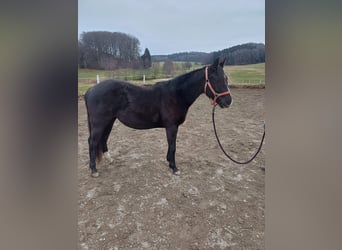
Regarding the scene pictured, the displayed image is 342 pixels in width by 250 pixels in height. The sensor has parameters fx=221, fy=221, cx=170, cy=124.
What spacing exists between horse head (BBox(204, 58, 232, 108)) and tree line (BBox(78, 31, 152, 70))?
267 mm

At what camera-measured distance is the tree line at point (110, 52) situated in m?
0.70

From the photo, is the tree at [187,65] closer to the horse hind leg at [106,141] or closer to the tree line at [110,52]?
the tree line at [110,52]

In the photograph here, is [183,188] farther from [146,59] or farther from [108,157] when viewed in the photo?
[146,59]

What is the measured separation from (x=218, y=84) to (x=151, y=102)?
0.35 m

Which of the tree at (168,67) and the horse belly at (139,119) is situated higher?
the tree at (168,67)

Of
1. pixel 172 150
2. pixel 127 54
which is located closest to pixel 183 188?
pixel 172 150

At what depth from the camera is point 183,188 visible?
0.96 meters

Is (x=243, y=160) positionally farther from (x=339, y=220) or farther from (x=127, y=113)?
(x=127, y=113)

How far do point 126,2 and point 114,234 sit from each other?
0.76 metres

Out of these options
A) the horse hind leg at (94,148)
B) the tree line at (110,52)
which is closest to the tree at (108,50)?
the tree line at (110,52)

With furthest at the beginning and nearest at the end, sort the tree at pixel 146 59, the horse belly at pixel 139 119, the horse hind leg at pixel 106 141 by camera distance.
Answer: the horse belly at pixel 139 119 < the horse hind leg at pixel 106 141 < the tree at pixel 146 59

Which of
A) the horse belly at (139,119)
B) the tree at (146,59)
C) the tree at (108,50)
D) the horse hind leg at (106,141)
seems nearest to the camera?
the tree at (108,50)

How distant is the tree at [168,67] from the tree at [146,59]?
66 millimetres

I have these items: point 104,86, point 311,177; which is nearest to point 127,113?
point 104,86
